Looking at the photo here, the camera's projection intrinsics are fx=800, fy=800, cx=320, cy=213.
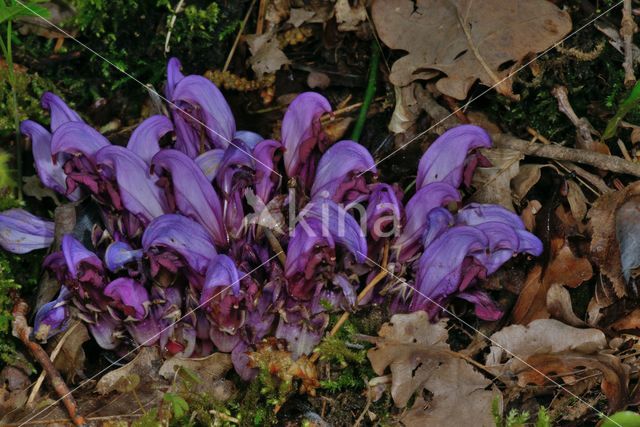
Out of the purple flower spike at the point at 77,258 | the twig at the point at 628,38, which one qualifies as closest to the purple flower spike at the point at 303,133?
the purple flower spike at the point at 77,258

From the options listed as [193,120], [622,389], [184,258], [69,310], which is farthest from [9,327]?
[622,389]

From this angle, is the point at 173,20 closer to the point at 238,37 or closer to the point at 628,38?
the point at 238,37

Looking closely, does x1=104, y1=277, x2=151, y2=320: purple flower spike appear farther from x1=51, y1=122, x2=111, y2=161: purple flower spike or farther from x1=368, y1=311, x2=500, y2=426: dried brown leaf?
x1=368, y1=311, x2=500, y2=426: dried brown leaf

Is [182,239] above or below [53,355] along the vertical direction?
above

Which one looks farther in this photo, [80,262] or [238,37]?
[238,37]

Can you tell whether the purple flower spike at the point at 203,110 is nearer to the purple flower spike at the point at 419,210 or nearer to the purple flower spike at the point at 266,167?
the purple flower spike at the point at 266,167

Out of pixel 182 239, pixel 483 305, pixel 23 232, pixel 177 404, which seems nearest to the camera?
pixel 177 404

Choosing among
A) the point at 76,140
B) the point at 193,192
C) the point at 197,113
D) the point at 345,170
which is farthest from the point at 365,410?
the point at 76,140
